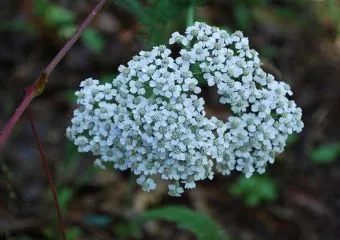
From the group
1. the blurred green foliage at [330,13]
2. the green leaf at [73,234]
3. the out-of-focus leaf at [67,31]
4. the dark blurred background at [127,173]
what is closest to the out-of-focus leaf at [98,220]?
the dark blurred background at [127,173]

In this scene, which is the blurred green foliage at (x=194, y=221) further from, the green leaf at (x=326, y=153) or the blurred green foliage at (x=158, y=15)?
the green leaf at (x=326, y=153)

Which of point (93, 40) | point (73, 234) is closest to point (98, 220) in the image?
point (73, 234)

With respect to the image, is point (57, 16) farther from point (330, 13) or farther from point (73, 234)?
point (330, 13)

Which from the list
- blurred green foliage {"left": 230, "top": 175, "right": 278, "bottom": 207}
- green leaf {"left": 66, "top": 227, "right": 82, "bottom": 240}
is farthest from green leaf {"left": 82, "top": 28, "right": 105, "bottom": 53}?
green leaf {"left": 66, "top": 227, "right": 82, "bottom": 240}

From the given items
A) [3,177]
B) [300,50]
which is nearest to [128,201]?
[3,177]

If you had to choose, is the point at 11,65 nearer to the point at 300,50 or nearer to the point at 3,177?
the point at 3,177

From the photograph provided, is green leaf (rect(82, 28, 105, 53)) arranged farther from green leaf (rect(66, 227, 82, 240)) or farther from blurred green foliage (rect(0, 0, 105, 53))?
green leaf (rect(66, 227, 82, 240))
